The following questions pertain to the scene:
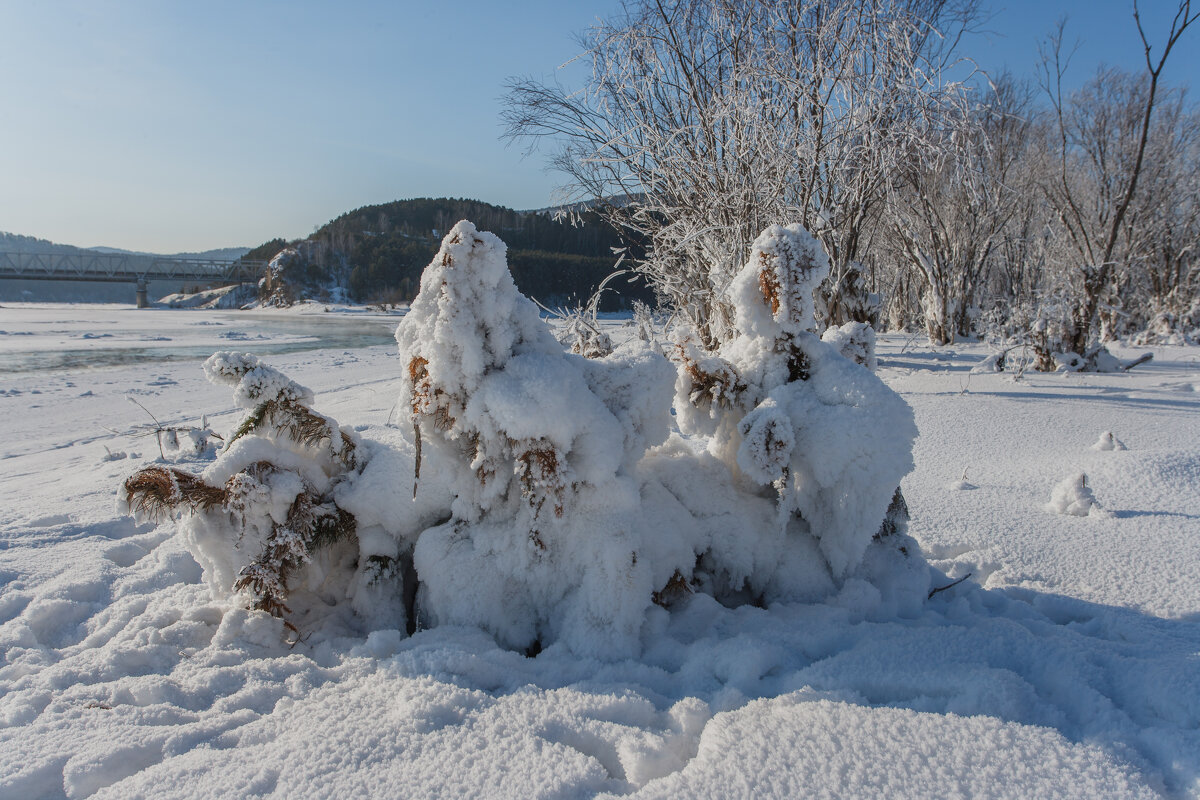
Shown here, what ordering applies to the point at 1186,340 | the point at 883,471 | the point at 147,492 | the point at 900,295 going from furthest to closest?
1. the point at 900,295
2. the point at 1186,340
3. the point at 883,471
4. the point at 147,492

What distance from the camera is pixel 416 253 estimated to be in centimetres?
6225

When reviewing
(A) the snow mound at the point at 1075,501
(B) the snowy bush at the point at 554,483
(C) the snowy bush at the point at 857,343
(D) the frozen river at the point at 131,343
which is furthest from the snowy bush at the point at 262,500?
(D) the frozen river at the point at 131,343

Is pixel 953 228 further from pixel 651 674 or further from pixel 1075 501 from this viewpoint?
pixel 651 674

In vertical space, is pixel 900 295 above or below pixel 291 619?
above

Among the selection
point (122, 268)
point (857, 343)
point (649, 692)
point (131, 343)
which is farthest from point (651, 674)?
point (122, 268)

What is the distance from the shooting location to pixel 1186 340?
43.9ft

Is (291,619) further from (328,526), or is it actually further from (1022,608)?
(1022,608)

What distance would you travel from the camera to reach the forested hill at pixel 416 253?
55.5 m

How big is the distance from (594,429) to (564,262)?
188 ft

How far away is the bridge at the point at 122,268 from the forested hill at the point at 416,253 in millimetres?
6573

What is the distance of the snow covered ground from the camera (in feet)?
4.56

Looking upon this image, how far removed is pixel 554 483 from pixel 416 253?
6496cm

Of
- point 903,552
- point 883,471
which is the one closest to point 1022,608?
point 903,552

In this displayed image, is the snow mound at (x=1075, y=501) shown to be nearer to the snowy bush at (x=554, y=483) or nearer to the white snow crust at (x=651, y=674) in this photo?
the white snow crust at (x=651, y=674)
